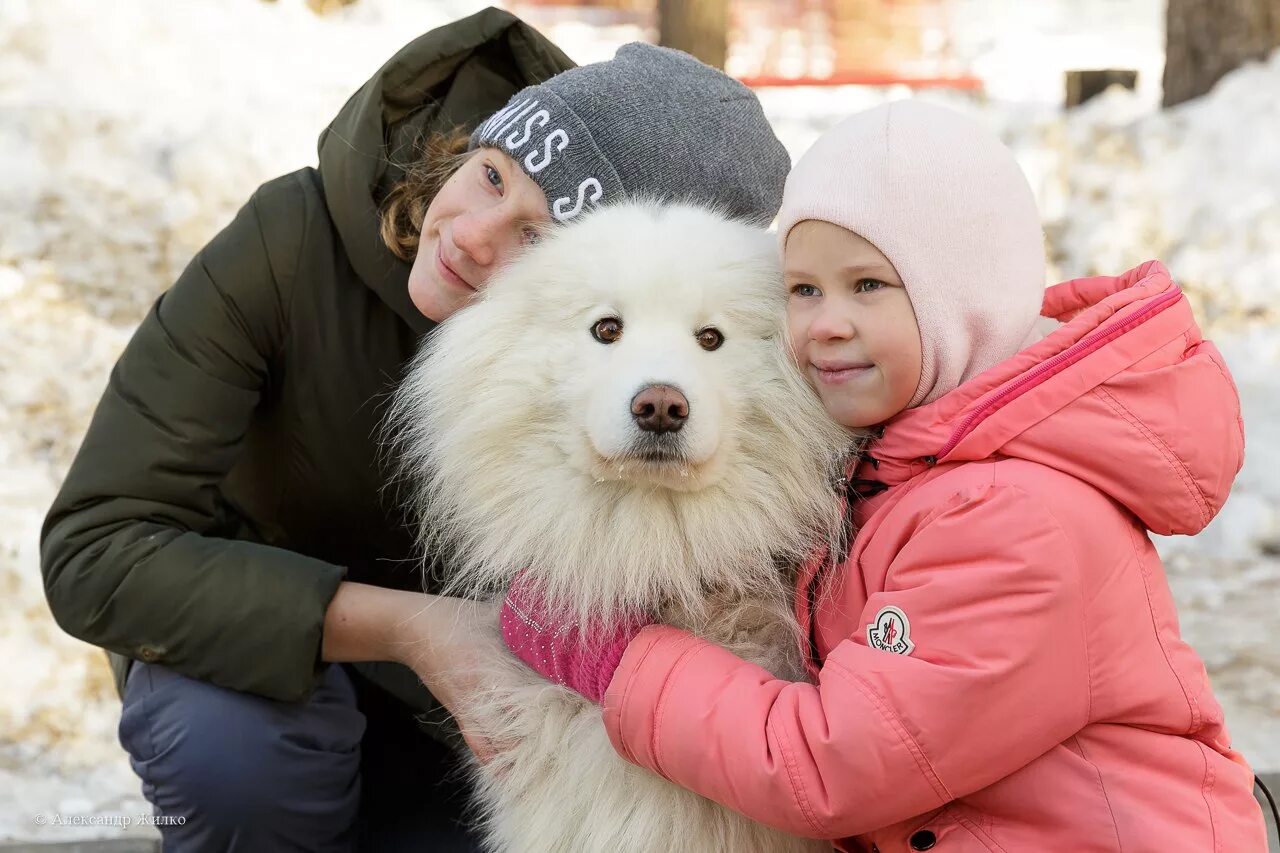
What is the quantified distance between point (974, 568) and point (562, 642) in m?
0.66

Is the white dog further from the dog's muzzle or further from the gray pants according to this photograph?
the gray pants

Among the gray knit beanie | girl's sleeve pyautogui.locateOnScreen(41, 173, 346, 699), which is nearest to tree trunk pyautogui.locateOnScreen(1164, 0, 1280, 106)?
the gray knit beanie

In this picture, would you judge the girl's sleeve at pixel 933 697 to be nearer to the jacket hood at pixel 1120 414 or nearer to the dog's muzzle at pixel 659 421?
the jacket hood at pixel 1120 414

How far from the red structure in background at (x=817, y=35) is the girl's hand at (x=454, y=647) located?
30.4ft

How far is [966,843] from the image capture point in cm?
158

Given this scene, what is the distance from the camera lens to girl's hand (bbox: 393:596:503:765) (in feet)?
6.51

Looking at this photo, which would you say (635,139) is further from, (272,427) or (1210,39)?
(1210,39)

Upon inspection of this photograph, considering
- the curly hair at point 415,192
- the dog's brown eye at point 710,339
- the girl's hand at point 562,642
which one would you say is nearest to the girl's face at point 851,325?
the dog's brown eye at point 710,339

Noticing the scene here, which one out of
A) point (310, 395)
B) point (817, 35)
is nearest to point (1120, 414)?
point (310, 395)

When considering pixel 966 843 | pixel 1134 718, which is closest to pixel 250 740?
pixel 966 843

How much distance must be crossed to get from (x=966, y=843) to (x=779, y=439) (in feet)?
2.03

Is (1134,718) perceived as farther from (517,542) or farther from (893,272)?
(517,542)

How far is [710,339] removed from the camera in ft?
5.94

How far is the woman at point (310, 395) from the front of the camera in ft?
6.82
